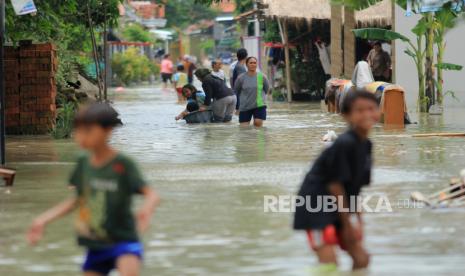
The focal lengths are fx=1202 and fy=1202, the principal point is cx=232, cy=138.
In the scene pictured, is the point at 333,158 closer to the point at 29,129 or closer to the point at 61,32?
the point at 29,129

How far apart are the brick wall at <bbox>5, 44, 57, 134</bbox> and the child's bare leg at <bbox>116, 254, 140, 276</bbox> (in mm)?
14585

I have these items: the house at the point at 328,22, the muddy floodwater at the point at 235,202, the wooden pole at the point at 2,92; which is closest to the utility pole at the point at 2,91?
the wooden pole at the point at 2,92

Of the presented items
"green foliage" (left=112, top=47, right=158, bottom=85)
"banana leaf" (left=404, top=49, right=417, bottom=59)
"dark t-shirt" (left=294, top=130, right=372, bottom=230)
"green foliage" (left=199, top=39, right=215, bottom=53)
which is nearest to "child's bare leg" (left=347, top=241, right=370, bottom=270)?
"dark t-shirt" (left=294, top=130, right=372, bottom=230)

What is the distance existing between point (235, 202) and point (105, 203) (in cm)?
505

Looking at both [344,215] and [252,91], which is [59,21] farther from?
[344,215]

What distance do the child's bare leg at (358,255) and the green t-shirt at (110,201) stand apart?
5.13 feet

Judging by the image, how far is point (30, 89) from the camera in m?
20.7

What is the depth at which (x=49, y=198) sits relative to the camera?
38.8ft

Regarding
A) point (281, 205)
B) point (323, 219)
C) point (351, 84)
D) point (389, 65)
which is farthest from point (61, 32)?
point (323, 219)

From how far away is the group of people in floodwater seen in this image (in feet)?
72.5

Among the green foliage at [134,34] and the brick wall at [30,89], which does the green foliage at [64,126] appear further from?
the green foliage at [134,34]

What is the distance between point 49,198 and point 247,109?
10.7 metres

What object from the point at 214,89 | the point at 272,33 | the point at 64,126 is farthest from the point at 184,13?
the point at 64,126

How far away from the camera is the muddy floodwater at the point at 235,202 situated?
844 cm
